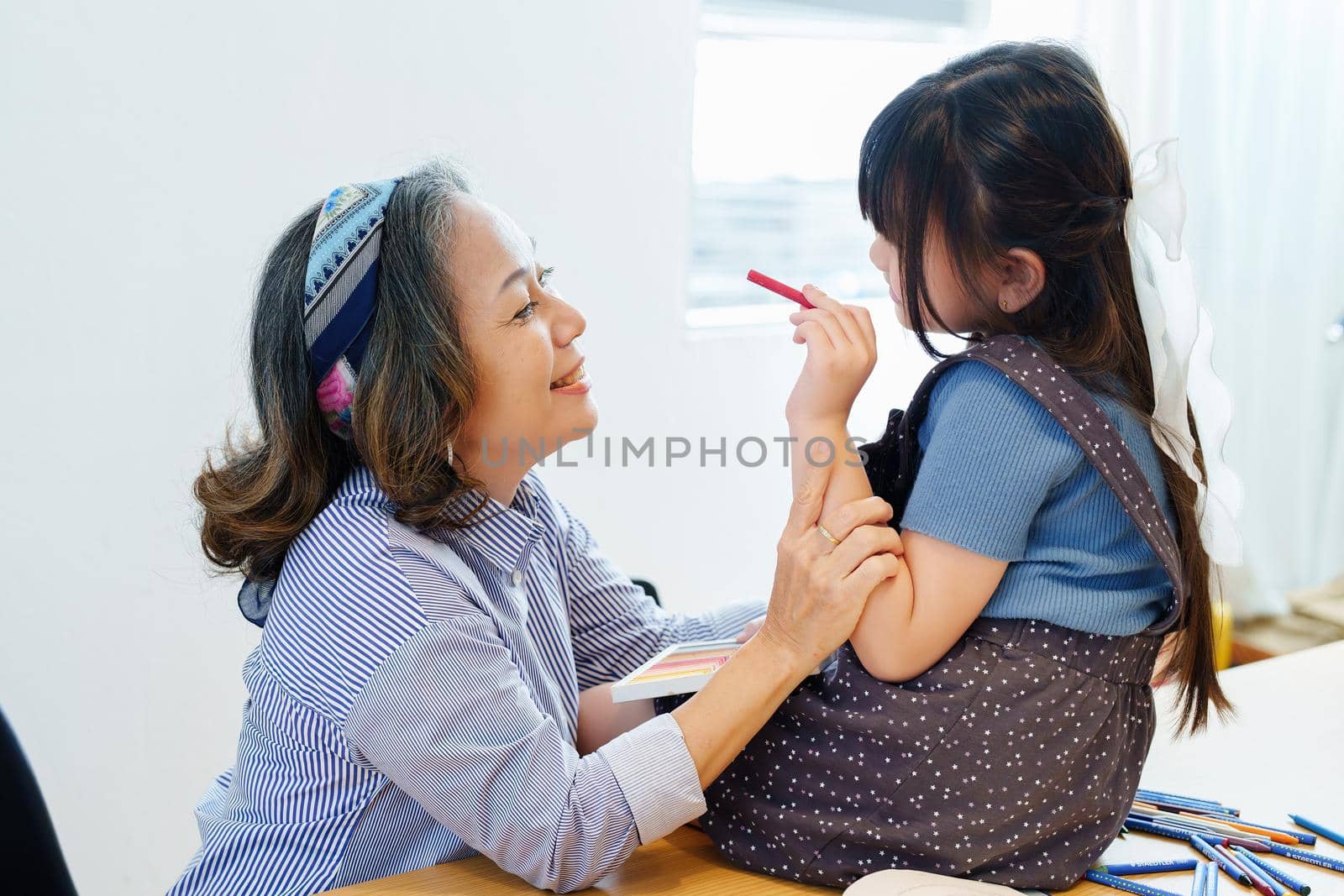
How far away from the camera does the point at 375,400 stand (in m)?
1.15

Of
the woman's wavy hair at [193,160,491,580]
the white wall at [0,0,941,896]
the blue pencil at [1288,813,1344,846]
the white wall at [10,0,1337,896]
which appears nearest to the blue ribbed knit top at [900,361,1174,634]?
the blue pencil at [1288,813,1344,846]

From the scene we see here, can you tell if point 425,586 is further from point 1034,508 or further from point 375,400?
point 1034,508

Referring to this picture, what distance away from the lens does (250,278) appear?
217 centimetres

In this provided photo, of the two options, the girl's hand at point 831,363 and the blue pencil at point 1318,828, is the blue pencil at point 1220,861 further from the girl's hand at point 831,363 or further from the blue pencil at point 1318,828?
the girl's hand at point 831,363

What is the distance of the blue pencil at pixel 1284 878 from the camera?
1.06 metres

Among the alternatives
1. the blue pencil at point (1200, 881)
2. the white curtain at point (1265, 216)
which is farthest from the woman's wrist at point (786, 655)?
the white curtain at point (1265, 216)

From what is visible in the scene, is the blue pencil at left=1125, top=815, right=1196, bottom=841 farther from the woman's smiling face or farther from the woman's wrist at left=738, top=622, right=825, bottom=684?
the woman's smiling face

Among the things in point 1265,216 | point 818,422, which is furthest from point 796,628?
point 1265,216

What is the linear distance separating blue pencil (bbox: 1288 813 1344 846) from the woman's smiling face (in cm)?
85

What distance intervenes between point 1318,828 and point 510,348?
0.96 m

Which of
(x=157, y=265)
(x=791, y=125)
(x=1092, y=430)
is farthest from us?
(x=791, y=125)

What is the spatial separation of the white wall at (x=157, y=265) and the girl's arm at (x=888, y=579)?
1.40 m

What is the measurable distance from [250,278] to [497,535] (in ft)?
3.86

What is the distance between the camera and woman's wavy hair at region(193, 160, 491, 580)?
1.15 metres
